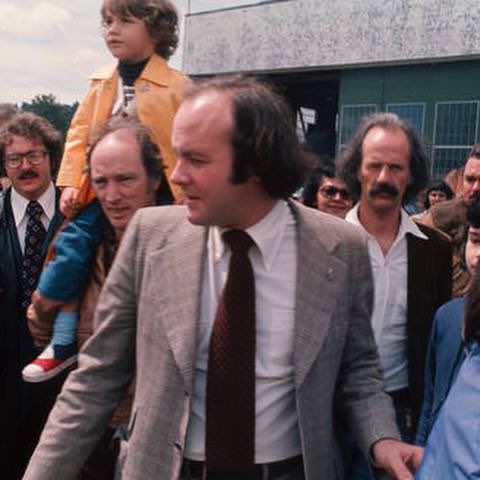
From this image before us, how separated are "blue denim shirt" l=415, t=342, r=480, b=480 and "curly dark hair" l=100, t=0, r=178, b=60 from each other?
247 centimetres

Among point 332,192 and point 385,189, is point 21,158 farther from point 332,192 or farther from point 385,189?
point 385,189

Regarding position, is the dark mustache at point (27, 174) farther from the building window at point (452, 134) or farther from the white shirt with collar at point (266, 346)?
the building window at point (452, 134)

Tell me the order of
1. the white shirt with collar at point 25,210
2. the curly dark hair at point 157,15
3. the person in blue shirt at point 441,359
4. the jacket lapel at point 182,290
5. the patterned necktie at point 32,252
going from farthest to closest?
1. the white shirt with collar at point 25,210
2. the patterned necktie at point 32,252
3. the curly dark hair at point 157,15
4. the person in blue shirt at point 441,359
5. the jacket lapel at point 182,290

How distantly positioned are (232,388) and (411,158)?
5.61ft

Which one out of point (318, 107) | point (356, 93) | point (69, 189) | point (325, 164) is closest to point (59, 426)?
point (69, 189)

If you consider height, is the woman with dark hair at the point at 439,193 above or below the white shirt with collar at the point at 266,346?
above

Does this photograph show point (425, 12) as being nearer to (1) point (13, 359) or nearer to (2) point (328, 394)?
(1) point (13, 359)

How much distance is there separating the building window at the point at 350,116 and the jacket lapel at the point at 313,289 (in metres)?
18.1

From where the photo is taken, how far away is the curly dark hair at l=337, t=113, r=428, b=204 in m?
3.35

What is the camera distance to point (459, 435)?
60.5 inches

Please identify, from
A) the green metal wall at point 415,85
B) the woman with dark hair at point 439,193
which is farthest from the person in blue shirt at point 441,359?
the green metal wall at point 415,85

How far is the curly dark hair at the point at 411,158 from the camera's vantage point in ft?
11.0

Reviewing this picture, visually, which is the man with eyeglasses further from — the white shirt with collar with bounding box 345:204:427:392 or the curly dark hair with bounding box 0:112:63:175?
the white shirt with collar with bounding box 345:204:427:392

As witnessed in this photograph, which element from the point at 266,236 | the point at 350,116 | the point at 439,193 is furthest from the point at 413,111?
the point at 266,236
